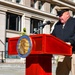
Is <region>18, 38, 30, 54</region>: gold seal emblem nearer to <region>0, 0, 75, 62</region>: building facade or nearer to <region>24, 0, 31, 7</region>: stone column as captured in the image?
<region>0, 0, 75, 62</region>: building facade

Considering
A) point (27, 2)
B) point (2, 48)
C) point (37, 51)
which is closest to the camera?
point (37, 51)

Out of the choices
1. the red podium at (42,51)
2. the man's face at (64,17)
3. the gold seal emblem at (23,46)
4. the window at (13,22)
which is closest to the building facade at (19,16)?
the window at (13,22)

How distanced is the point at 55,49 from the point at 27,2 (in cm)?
3737

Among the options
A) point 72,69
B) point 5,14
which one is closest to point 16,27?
point 5,14

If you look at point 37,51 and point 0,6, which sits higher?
point 0,6

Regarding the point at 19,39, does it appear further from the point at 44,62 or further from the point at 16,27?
the point at 16,27

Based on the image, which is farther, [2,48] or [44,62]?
[2,48]

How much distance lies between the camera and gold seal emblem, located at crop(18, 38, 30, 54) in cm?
330

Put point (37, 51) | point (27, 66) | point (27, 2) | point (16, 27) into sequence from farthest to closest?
1. point (27, 2)
2. point (16, 27)
3. point (27, 66)
4. point (37, 51)

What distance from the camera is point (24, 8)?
128ft

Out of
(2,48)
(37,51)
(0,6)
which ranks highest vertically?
(0,6)

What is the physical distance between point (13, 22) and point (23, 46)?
1325 inches

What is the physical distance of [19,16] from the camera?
38531 millimetres

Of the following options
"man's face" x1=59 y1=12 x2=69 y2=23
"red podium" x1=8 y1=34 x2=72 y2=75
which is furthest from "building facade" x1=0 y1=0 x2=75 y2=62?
"red podium" x1=8 y1=34 x2=72 y2=75
